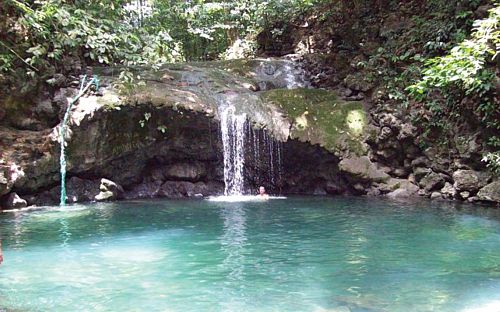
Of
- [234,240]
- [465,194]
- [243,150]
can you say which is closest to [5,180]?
[243,150]

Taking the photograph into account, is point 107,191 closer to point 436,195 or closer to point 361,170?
point 361,170

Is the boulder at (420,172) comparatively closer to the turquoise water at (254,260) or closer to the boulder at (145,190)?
the turquoise water at (254,260)

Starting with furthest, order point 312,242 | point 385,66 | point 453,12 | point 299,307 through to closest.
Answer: point 385,66
point 453,12
point 312,242
point 299,307

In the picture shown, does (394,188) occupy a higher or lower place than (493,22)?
lower

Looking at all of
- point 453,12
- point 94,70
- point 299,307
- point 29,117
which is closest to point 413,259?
point 299,307

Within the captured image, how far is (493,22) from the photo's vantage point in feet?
32.4

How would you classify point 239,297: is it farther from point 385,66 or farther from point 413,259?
point 385,66

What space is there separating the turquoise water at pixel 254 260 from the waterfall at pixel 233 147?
11.7 ft

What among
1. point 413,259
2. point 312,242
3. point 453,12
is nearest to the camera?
point 413,259

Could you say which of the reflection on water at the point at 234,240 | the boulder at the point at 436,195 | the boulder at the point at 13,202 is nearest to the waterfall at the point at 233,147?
the reflection on water at the point at 234,240

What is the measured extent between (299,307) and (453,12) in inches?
460

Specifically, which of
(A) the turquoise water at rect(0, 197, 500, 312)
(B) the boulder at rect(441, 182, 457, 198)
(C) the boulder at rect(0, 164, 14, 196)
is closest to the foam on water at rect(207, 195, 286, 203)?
(A) the turquoise water at rect(0, 197, 500, 312)

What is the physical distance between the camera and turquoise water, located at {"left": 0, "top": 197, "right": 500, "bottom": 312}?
Answer: 511 cm

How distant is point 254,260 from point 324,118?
28.0 feet
